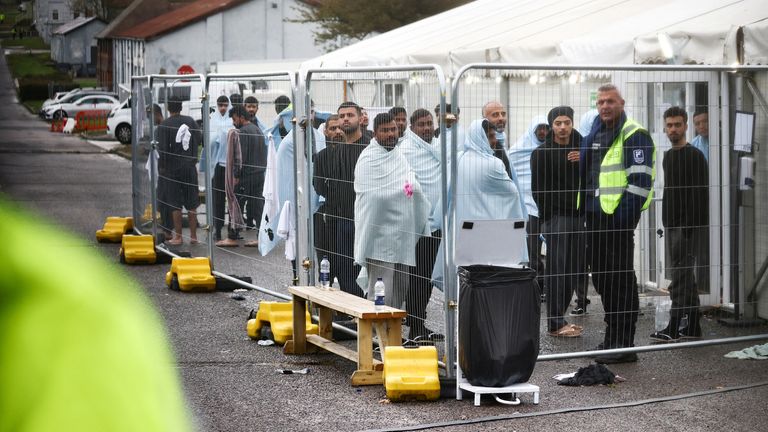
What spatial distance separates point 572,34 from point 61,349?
1221cm

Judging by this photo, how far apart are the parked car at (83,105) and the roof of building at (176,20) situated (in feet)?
15.0

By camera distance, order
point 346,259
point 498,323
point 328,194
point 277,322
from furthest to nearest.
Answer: point 277,322 < point 328,194 < point 346,259 < point 498,323

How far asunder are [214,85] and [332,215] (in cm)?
307

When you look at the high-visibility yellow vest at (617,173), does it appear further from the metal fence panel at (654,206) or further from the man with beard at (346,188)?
the man with beard at (346,188)

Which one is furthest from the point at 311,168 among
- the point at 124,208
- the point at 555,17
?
the point at 124,208

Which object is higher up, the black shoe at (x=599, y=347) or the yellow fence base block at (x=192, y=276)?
the yellow fence base block at (x=192, y=276)

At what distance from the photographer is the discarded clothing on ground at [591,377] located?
7.86 m

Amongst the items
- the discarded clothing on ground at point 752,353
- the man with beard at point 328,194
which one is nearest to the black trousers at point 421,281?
the man with beard at point 328,194

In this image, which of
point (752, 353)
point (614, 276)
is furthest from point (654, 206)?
point (752, 353)

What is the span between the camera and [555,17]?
557 inches

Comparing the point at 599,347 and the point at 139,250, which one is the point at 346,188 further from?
the point at 139,250

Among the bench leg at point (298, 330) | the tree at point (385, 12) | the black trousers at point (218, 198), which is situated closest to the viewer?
the bench leg at point (298, 330)

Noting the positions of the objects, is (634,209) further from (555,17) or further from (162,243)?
(162,243)

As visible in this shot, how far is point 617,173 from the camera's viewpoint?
27.7ft
